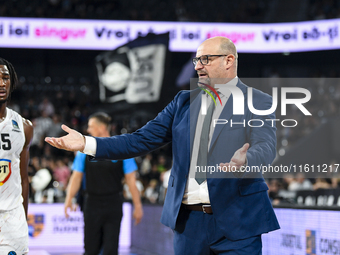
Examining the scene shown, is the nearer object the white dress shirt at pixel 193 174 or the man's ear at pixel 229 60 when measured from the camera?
the white dress shirt at pixel 193 174

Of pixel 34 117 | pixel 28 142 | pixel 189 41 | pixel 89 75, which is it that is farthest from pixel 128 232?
pixel 89 75

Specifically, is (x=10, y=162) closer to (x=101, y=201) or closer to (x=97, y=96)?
(x=101, y=201)

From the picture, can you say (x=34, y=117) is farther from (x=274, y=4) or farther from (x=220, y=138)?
(x=220, y=138)

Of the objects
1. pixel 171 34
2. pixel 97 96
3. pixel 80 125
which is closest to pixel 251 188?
pixel 97 96

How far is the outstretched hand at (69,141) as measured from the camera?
8.13 ft

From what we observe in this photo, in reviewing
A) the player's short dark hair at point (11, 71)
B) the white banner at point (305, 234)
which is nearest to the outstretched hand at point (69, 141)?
the player's short dark hair at point (11, 71)

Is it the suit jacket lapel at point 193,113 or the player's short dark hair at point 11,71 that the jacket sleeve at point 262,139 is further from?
the player's short dark hair at point 11,71

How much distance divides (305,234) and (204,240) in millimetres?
3140

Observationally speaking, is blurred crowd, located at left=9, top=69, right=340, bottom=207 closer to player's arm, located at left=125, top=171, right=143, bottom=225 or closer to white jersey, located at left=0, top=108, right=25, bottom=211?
player's arm, located at left=125, top=171, right=143, bottom=225

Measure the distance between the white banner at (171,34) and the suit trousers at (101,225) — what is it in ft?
37.5

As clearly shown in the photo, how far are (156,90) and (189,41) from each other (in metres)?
6.53

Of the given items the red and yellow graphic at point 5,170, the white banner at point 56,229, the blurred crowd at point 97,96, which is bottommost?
the white banner at point 56,229

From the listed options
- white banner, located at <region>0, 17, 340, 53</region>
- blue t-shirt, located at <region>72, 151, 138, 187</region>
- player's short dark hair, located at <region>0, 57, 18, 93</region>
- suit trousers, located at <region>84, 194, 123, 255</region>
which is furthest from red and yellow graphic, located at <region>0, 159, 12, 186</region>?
white banner, located at <region>0, 17, 340, 53</region>

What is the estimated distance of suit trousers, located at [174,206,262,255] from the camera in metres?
2.48
